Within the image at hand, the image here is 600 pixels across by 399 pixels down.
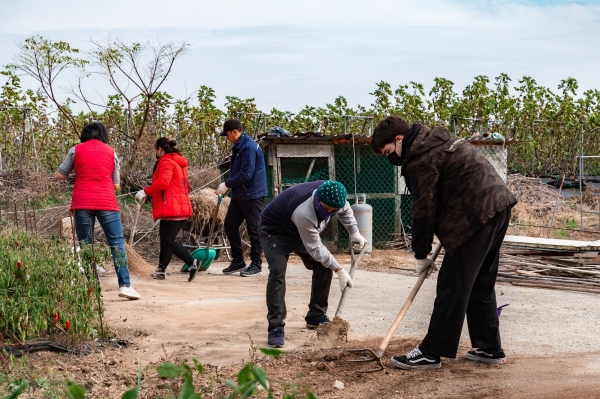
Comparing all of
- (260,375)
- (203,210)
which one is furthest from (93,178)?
(260,375)

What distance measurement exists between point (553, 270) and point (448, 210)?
574cm

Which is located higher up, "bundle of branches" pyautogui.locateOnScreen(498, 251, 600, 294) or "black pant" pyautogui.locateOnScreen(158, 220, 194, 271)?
"black pant" pyautogui.locateOnScreen(158, 220, 194, 271)

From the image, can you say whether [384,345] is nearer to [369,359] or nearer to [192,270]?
[369,359]

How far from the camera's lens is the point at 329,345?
5637 millimetres

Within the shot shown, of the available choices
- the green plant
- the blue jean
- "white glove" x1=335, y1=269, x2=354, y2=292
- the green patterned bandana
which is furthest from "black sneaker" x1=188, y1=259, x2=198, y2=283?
the green patterned bandana

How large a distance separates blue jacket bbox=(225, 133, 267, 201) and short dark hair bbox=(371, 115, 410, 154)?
15.5 feet

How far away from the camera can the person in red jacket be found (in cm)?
927

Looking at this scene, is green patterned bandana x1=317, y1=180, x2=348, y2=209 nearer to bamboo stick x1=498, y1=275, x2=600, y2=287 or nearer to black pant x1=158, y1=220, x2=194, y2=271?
black pant x1=158, y1=220, x2=194, y2=271

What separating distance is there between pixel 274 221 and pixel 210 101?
44.2 feet

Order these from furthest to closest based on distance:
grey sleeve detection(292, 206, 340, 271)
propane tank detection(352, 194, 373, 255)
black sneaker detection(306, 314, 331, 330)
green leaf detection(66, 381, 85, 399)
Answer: propane tank detection(352, 194, 373, 255) < black sneaker detection(306, 314, 331, 330) < grey sleeve detection(292, 206, 340, 271) < green leaf detection(66, 381, 85, 399)

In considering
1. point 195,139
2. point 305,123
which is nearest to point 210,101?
point 195,139

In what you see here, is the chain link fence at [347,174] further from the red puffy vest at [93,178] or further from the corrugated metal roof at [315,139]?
the red puffy vest at [93,178]

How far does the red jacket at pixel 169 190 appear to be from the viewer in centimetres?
926

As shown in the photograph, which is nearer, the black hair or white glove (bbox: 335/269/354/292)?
white glove (bbox: 335/269/354/292)
